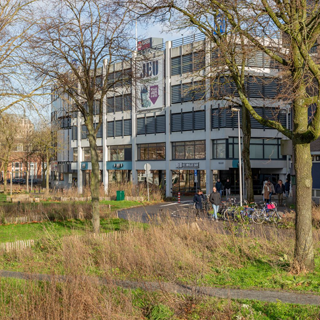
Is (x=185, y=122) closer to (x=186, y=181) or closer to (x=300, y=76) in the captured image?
(x=186, y=181)

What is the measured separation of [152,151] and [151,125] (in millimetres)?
3114

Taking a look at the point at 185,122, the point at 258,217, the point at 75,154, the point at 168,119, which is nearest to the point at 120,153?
the point at 168,119

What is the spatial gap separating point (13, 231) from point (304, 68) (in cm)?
1299

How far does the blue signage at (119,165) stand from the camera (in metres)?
55.0

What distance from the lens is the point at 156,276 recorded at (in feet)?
29.9

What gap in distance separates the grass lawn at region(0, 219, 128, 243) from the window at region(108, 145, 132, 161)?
34.5m

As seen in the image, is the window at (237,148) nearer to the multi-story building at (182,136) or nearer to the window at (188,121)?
the multi-story building at (182,136)

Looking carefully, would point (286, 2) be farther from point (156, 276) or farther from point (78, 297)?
point (78, 297)

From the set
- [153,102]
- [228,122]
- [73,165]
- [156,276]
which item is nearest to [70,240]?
[156,276]

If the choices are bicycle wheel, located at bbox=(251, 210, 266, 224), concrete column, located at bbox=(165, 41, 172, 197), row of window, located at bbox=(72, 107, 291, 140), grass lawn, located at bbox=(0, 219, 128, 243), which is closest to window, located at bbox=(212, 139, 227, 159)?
row of window, located at bbox=(72, 107, 291, 140)

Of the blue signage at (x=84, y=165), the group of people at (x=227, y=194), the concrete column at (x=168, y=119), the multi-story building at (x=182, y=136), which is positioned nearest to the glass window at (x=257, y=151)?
the multi-story building at (x=182, y=136)

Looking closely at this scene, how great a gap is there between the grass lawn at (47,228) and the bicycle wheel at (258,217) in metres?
5.76

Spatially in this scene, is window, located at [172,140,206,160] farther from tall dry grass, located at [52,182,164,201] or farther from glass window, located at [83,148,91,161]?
glass window, located at [83,148,91,161]

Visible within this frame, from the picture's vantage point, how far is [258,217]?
19500mm
